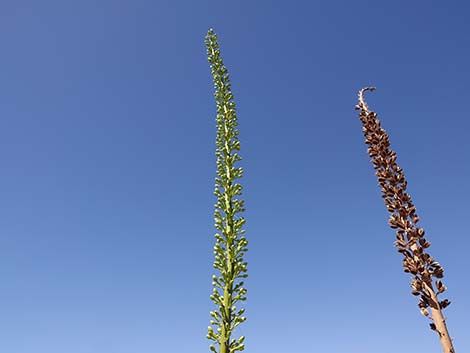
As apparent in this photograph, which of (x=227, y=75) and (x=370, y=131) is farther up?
(x=227, y=75)

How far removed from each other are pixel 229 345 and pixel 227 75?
853 centimetres

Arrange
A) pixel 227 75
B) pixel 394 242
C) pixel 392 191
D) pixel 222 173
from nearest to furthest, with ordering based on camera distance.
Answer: pixel 394 242, pixel 392 191, pixel 222 173, pixel 227 75

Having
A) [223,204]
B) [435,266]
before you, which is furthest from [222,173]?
[435,266]

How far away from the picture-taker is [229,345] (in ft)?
23.4

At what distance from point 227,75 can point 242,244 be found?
6.43 meters

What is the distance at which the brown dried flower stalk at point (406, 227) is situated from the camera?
7.25m

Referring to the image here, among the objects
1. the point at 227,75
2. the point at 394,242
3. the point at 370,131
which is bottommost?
the point at 394,242

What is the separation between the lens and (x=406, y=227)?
834cm

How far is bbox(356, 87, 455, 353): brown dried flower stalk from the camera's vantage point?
7.25 meters

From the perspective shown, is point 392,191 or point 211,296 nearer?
point 211,296

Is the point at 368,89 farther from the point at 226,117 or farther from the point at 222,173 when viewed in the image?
the point at 222,173

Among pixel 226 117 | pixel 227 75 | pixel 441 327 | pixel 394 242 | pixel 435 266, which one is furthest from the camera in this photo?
pixel 227 75

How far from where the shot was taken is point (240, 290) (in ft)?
25.5

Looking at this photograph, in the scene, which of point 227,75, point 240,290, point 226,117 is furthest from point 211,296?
point 227,75
